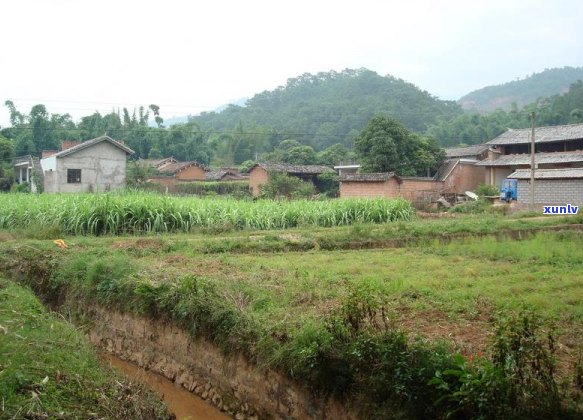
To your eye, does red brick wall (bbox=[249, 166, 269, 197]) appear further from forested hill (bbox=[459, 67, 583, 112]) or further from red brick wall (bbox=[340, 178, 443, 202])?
forested hill (bbox=[459, 67, 583, 112])

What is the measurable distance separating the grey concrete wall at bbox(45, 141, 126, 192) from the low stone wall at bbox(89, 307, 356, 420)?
25530mm

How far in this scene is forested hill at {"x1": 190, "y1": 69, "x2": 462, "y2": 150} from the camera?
6759 centimetres

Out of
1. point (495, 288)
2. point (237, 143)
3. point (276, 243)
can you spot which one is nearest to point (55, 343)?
point (495, 288)

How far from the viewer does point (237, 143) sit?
6366 cm

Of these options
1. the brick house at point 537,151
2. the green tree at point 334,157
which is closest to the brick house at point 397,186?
the brick house at point 537,151

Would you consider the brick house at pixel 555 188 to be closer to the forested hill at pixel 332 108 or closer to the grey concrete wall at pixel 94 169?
the grey concrete wall at pixel 94 169

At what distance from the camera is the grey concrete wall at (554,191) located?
26594mm

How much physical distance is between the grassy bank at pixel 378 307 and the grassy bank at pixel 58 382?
1.62m

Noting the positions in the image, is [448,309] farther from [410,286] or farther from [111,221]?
[111,221]

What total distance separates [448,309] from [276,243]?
26.3 feet

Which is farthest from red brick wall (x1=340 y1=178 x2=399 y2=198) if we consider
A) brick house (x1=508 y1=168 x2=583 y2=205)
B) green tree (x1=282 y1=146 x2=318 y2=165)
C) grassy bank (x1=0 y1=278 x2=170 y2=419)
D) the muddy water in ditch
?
grassy bank (x1=0 y1=278 x2=170 y2=419)

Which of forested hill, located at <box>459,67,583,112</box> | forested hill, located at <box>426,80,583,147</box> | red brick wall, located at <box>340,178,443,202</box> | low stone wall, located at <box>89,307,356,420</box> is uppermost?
forested hill, located at <box>459,67,583,112</box>

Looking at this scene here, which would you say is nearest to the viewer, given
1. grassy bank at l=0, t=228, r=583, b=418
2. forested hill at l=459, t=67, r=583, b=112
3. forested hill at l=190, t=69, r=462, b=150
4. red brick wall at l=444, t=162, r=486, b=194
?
grassy bank at l=0, t=228, r=583, b=418

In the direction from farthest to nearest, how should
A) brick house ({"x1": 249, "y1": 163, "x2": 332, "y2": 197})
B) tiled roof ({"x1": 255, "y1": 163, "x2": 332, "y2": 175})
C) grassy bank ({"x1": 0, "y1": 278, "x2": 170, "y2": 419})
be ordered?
1. brick house ({"x1": 249, "y1": 163, "x2": 332, "y2": 197})
2. tiled roof ({"x1": 255, "y1": 163, "x2": 332, "y2": 175})
3. grassy bank ({"x1": 0, "y1": 278, "x2": 170, "y2": 419})
